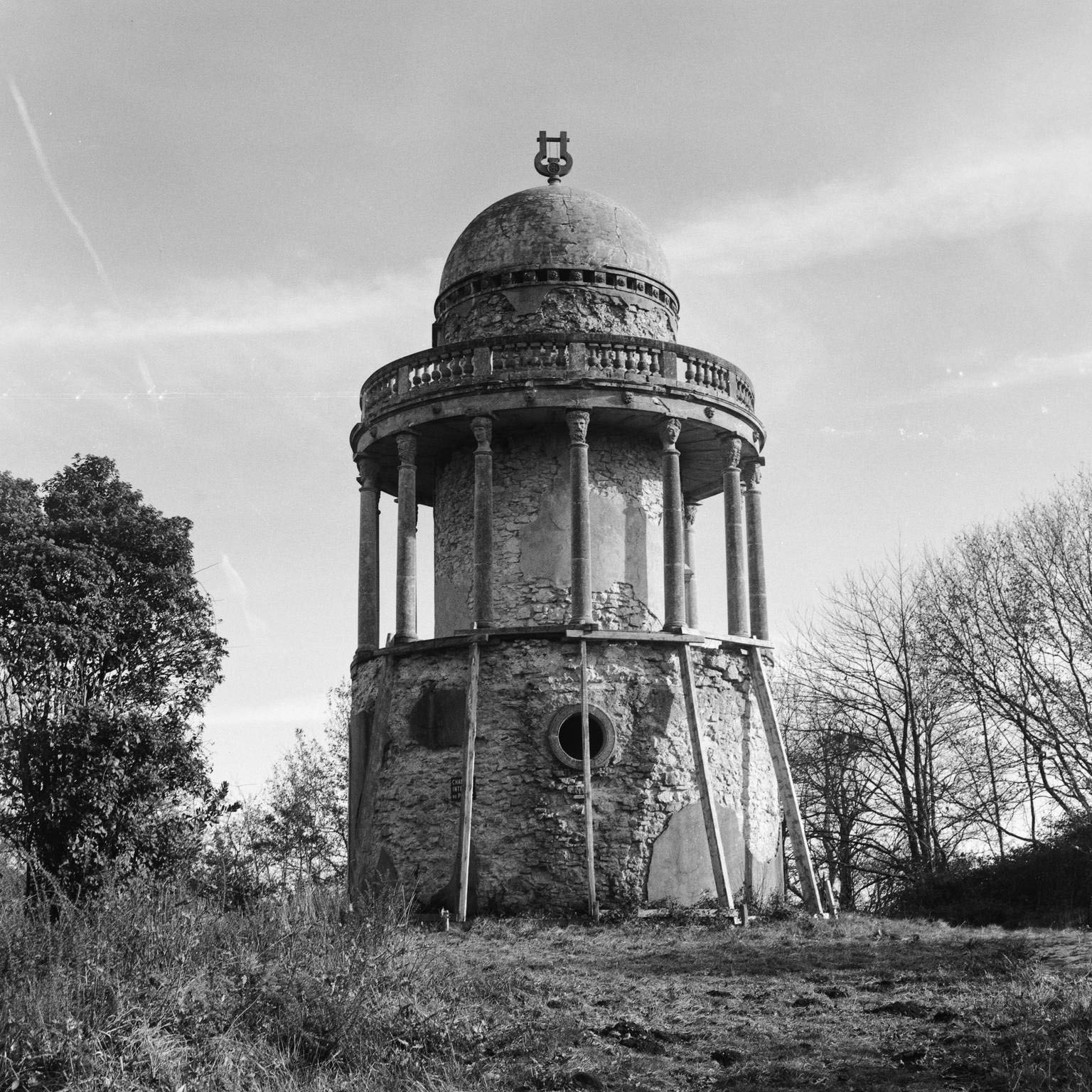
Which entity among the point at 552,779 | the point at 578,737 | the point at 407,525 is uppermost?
the point at 407,525

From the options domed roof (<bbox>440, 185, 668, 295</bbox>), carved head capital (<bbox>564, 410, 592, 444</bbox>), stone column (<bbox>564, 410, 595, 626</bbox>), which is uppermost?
domed roof (<bbox>440, 185, 668, 295</bbox>)

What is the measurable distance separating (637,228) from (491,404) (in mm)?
4856

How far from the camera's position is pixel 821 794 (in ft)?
112

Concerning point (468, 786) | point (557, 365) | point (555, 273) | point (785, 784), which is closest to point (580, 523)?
point (557, 365)

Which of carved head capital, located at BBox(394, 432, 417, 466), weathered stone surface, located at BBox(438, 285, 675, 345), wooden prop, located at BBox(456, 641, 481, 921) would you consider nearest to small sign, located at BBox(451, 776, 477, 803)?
wooden prop, located at BBox(456, 641, 481, 921)

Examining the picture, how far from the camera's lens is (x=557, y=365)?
20.7m

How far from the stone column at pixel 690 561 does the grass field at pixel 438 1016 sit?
10287 mm

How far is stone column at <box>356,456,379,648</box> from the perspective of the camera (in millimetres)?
21766

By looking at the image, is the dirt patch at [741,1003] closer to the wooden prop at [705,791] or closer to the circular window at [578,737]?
the wooden prop at [705,791]

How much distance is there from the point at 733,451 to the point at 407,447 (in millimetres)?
5208

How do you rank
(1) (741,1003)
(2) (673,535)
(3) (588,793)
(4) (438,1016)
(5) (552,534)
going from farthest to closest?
(5) (552,534) < (2) (673,535) < (3) (588,793) < (1) (741,1003) < (4) (438,1016)

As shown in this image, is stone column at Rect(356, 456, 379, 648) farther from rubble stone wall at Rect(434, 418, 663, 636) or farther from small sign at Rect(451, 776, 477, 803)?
small sign at Rect(451, 776, 477, 803)

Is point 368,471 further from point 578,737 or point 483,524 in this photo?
point 578,737

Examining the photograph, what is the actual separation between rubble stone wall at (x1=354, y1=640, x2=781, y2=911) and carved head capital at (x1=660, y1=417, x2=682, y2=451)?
10.4 feet
